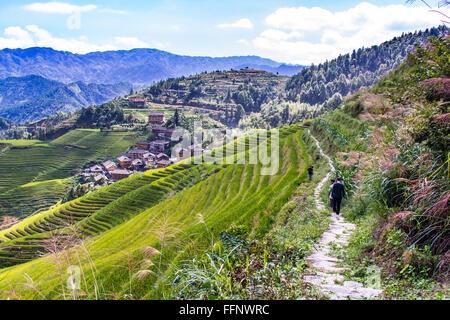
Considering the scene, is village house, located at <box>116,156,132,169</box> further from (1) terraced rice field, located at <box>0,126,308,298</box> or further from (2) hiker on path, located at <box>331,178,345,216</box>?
(2) hiker on path, located at <box>331,178,345,216</box>

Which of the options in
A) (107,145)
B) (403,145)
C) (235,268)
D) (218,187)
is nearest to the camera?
(235,268)

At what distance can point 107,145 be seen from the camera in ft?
423

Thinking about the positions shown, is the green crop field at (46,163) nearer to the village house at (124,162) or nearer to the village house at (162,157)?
the village house at (124,162)

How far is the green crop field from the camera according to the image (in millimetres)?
81562

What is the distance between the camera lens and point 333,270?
5566mm

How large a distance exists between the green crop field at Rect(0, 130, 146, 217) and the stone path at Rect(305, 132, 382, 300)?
88.4 meters

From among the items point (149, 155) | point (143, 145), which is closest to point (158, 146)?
point (143, 145)

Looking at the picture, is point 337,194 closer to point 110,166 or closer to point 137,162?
point 137,162

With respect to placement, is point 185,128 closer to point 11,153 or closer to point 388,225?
point 11,153

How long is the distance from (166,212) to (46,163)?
117903 mm

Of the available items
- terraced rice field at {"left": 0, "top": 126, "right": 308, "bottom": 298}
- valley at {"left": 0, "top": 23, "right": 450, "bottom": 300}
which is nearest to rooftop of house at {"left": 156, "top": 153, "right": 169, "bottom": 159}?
terraced rice field at {"left": 0, "top": 126, "right": 308, "bottom": 298}

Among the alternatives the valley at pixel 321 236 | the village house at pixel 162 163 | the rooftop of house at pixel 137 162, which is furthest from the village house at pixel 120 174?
the valley at pixel 321 236
